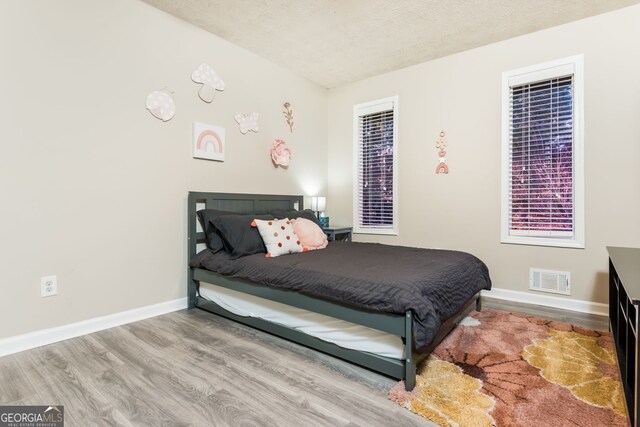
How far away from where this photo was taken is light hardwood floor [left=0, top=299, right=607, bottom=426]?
1.52 m

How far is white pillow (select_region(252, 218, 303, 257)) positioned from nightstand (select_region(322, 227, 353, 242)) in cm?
106

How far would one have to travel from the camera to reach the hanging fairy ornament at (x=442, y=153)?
370 centimetres

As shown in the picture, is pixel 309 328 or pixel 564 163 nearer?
pixel 309 328

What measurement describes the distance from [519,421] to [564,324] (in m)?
1.57

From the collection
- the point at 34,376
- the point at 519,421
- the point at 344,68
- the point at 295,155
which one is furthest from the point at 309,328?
the point at 344,68

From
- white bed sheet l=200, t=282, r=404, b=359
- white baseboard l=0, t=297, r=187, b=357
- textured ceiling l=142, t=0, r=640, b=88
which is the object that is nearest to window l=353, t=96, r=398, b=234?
textured ceiling l=142, t=0, r=640, b=88

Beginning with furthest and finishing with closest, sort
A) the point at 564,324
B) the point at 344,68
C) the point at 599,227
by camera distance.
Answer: the point at 344,68
the point at 599,227
the point at 564,324

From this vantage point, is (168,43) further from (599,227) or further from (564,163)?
(599,227)

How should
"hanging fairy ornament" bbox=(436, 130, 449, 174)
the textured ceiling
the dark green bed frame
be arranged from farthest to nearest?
"hanging fairy ornament" bbox=(436, 130, 449, 174), the textured ceiling, the dark green bed frame

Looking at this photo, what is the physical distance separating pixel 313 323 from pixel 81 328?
1.73 meters

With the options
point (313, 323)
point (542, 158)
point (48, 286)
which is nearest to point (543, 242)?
point (542, 158)

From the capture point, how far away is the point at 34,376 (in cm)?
185

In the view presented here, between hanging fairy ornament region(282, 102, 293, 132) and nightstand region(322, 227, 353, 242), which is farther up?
hanging fairy ornament region(282, 102, 293, 132)

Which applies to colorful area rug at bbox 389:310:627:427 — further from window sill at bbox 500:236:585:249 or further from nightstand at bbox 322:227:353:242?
nightstand at bbox 322:227:353:242
